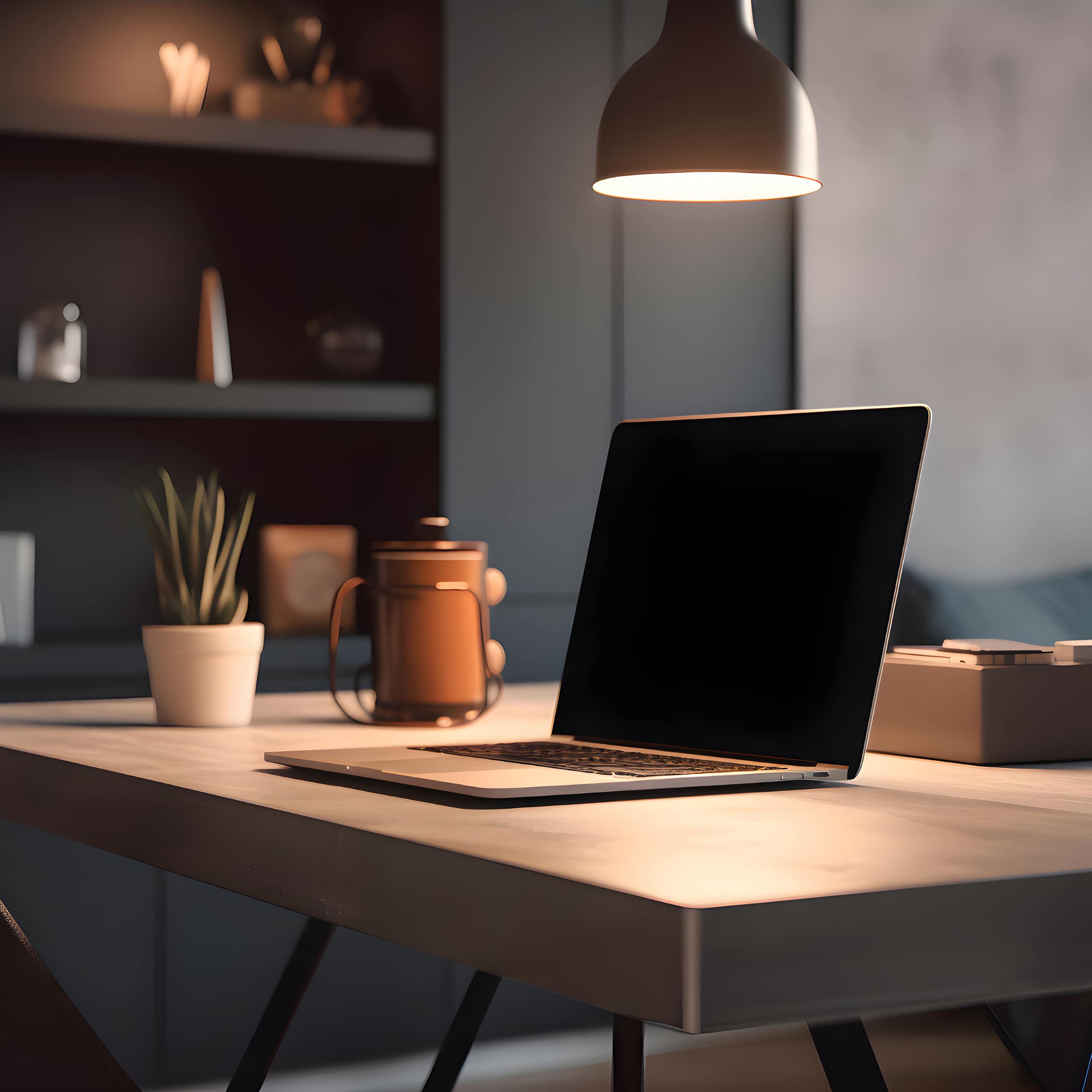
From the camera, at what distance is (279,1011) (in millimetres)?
1349

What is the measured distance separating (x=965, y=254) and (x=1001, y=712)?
2.34 meters

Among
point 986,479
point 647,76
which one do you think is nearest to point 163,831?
point 647,76

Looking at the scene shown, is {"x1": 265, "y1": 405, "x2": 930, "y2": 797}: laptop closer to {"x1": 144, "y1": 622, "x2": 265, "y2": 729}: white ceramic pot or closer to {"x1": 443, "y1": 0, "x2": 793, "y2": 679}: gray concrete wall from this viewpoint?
{"x1": 144, "y1": 622, "x2": 265, "y2": 729}: white ceramic pot

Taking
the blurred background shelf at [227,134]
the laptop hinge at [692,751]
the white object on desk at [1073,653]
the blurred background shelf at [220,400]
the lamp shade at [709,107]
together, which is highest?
the blurred background shelf at [227,134]

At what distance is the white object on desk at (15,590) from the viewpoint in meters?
2.62

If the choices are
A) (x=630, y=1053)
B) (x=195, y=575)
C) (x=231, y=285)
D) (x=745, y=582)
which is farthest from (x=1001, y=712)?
(x=231, y=285)

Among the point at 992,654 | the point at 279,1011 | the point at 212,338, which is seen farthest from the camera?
the point at 212,338

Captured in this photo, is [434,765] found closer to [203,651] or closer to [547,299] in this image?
[203,651]

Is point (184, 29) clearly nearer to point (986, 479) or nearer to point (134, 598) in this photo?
point (134, 598)

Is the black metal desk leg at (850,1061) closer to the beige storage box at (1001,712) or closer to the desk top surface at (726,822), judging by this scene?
the desk top surface at (726,822)

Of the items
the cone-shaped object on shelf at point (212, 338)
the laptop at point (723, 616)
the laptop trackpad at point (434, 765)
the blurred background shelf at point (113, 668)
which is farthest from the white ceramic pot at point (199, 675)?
the cone-shaped object on shelf at point (212, 338)

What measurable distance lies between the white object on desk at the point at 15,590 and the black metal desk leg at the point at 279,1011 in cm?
143

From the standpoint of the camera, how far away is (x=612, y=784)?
2.91 feet

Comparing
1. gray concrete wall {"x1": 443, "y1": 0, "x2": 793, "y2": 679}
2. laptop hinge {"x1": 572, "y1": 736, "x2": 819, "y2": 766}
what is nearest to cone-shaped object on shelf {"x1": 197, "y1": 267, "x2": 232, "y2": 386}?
gray concrete wall {"x1": 443, "y1": 0, "x2": 793, "y2": 679}
